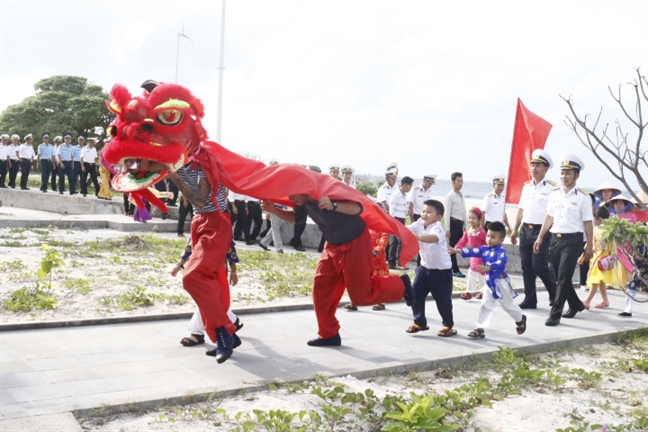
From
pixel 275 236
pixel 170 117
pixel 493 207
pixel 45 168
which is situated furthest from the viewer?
pixel 45 168

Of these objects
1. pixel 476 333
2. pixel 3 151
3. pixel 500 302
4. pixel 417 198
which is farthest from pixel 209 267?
pixel 3 151

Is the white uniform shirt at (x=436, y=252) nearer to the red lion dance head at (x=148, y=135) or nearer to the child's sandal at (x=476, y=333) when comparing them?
the child's sandal at (x=476, y=333)

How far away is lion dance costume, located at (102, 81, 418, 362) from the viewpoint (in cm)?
553

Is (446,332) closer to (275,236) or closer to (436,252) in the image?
(436,252)

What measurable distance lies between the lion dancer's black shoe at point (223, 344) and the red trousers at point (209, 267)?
54 mm

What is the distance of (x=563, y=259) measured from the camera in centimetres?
840

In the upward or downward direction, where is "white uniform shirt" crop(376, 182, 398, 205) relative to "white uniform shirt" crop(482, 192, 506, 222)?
upward

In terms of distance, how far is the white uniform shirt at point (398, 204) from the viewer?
13.3 metres

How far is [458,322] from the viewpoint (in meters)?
8.43

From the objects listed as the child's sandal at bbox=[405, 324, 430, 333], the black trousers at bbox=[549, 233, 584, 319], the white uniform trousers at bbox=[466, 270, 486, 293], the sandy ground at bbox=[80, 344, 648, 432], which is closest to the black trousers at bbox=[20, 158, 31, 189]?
the white uniform trousers at bbox=[466, 270, 486, 293]

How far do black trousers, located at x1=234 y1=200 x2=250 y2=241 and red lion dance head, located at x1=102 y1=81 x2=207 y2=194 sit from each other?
10.2 metres

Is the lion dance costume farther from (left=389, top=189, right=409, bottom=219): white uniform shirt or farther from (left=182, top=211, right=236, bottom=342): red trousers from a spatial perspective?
(left=389, top=189, right=409, bottom=219): white uniform shirt

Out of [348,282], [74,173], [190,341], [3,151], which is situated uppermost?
[3,151]

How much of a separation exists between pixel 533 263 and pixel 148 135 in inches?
222
